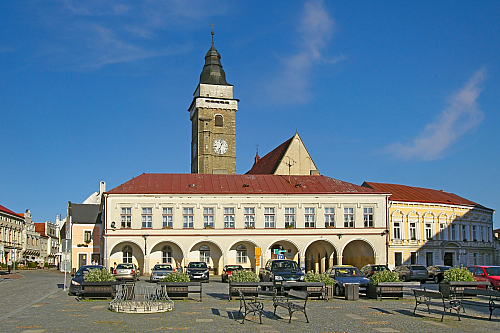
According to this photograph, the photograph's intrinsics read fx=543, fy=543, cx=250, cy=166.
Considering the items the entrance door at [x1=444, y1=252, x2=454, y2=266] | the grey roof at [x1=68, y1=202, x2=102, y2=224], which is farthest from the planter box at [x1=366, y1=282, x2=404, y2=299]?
the grey roof at [x1=68, y1=202, x2=102, y2=224]

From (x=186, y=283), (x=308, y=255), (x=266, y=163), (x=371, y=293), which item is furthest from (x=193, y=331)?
(x=266, y=163)

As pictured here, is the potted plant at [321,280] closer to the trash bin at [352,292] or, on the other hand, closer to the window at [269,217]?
the trash bin at [352,292]

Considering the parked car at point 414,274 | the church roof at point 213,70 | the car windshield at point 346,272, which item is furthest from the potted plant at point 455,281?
the church roof at point 213,70

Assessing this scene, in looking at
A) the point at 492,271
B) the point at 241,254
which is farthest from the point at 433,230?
the point at 492,271

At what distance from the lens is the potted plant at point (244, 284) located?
2084 centimetres

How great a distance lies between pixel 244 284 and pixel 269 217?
2904 centimetres

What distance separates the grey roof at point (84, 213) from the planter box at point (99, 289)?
46946 mm

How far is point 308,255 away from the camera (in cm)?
5519

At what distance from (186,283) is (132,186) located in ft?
96.6

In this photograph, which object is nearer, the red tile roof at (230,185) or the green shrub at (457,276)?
the green shrub at (457,276)

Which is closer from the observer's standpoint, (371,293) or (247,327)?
(247,327)

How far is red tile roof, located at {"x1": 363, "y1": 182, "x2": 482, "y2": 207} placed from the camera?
56.2m

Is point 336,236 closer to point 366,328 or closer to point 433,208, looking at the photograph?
point 433,208

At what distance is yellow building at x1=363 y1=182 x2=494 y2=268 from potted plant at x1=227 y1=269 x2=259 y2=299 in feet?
102
